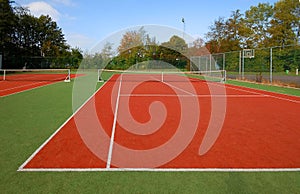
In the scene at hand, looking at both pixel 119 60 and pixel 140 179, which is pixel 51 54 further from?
pixel 140 179

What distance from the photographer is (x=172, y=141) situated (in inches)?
227

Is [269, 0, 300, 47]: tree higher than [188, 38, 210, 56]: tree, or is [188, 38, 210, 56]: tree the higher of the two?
[269, 0, 300, 47]: tree

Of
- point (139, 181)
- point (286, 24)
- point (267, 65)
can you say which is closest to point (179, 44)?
point (286, 24)

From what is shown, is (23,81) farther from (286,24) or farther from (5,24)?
(286,24)

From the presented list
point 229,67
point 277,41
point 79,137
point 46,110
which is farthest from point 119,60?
point 79,137

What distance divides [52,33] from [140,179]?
7142 centimetres

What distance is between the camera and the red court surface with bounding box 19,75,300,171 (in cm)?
445

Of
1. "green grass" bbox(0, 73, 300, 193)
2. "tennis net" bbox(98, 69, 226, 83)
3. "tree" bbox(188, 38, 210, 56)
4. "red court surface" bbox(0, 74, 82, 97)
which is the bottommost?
"green grass" bbox(0, 73, 300, 193)

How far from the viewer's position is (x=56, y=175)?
13.0 feet

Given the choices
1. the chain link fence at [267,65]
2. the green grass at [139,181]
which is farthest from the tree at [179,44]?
the green grass at [139,181]

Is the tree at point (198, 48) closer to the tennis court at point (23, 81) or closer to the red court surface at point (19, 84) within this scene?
the tennis court at point (23, 81)

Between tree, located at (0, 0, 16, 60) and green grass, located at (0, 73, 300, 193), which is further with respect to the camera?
tree, located at (0, 0, 16, 60)

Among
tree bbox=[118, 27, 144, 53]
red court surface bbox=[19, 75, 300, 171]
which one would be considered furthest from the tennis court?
tree bbox=[118, 27, 144, 53]

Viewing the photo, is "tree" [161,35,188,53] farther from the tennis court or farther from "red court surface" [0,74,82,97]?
"red court surface" [0,74,82,97]
